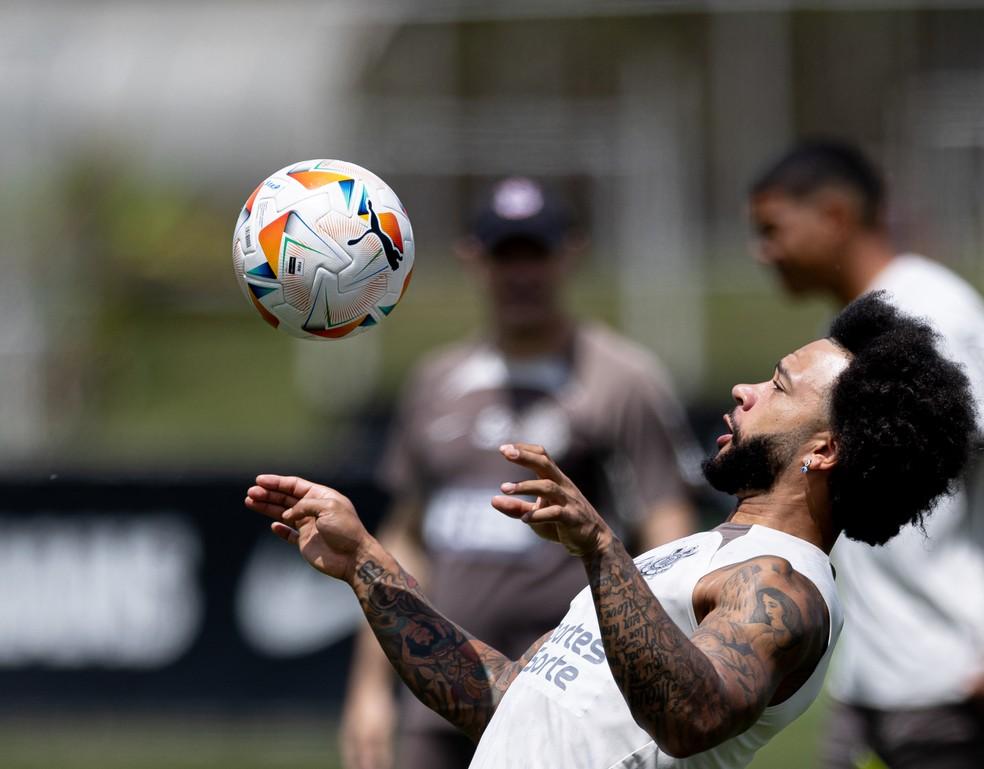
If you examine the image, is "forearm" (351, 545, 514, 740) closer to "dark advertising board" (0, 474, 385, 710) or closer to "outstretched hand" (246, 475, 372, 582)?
"outstretched hand" (246, 475, 372, 582)

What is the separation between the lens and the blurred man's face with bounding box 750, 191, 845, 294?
5016mm

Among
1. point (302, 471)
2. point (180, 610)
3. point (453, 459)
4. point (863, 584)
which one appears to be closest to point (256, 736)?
point (180, 610)

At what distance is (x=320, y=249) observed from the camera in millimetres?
3625

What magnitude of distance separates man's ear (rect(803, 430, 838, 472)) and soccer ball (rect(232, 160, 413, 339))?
1124mm

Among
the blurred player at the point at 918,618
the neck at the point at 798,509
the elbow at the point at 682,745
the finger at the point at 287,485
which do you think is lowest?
the blurred player at the point at 918,618

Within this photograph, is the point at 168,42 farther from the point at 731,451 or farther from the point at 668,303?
the point at 731,451

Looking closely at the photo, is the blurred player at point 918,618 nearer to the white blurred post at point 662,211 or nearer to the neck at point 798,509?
the neck at point 798,509

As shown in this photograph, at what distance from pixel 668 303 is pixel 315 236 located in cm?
1082

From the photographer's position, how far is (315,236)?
3.62 m

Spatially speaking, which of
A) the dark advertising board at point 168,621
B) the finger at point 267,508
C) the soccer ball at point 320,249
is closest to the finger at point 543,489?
the finger at point 267,508

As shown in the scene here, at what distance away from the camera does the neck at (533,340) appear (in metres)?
5.78

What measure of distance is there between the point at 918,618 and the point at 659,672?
6.86 ft

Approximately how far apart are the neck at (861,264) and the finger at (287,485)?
7.17 ft

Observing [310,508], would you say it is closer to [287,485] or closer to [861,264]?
[287,485]
